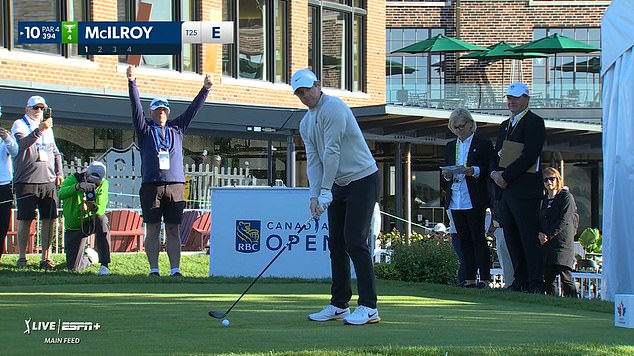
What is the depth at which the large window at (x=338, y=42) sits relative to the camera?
27672 mm

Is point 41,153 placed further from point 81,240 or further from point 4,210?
point 81,240

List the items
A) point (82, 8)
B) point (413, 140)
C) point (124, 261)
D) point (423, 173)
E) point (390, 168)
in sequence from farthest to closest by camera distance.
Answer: point (423, 173) < point (390, 168) < point (413, 140) < point (82, 8) < point (124, 261)

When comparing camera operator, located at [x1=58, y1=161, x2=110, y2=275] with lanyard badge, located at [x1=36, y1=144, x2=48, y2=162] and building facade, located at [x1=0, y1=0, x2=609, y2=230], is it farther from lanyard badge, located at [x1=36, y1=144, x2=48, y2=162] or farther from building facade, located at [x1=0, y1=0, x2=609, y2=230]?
building facade, located at [x1=0, y1=0, x2=609, y2=230]

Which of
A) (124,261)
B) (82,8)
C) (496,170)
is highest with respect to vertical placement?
(82,8)

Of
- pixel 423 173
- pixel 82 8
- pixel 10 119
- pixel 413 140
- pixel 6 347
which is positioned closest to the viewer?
pixel 6 347

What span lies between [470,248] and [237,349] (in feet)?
16.5

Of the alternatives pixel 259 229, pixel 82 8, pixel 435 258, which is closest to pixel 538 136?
pixel 435 258

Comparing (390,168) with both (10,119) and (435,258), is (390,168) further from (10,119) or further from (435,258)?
(435,258)

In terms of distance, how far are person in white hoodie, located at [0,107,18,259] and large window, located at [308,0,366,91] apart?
15.8 meters

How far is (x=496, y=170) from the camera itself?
10164mm

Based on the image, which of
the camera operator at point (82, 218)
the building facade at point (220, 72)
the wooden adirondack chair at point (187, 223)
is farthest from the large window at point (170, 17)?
the camera operator at point (82, 218)

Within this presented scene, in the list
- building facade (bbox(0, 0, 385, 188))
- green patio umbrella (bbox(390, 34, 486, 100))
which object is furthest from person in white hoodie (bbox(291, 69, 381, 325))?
green patio umbrella (bbox(390, 34, 486, 100))

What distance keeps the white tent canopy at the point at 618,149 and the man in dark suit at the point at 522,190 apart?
3.84 feet

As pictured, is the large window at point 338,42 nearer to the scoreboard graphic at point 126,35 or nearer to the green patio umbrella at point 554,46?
the green patio umbrella at point 554,46
